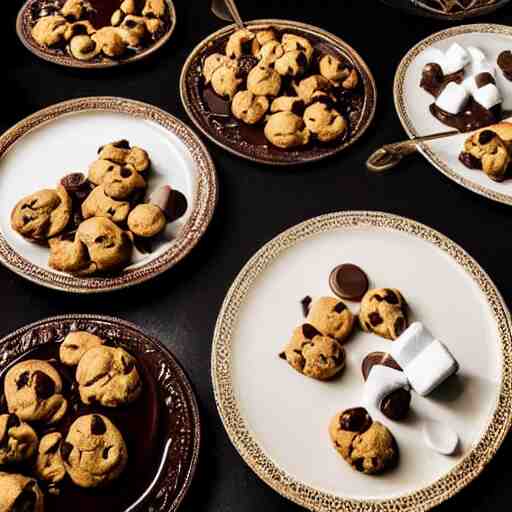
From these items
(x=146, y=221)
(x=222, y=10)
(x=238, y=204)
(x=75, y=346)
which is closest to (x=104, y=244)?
(x=146, y=221)

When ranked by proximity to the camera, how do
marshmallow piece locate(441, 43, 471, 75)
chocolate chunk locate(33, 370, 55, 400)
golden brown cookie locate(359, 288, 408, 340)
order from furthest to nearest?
marshmallow piece locate(441, 43, 471, 75), golden brown cookie locate(359, 288, 408, 340), chocolate chunk locate(33, 370, 55, 400)

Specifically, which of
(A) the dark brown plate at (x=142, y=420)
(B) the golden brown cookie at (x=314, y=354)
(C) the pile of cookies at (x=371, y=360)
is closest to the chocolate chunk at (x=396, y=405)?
(C) the pile of cookies at (x=371, y=360)

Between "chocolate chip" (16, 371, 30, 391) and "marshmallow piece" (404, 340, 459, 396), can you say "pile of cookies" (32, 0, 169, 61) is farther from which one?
"marshmallow piece" (404, 340, 459, 396)

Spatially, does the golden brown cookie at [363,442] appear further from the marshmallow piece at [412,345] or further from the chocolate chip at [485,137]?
the chocolate chip at [485,137]

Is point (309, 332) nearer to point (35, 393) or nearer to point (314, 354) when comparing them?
point (314, 354)

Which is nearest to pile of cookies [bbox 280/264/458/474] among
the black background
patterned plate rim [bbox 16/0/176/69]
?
the black background

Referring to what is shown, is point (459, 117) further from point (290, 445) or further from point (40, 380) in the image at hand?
point (40, 380)
